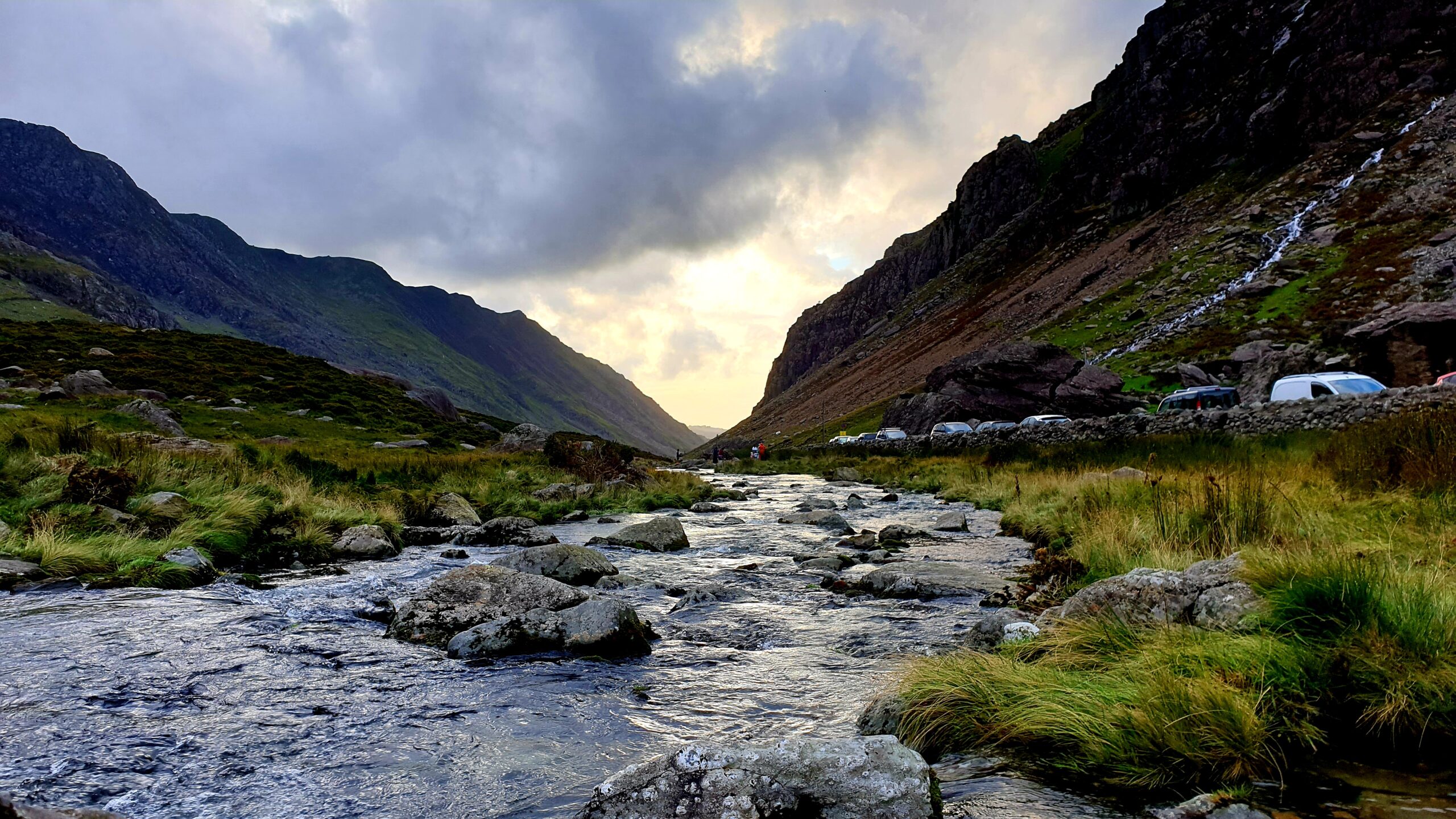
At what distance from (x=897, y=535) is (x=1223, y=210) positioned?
85.5 m

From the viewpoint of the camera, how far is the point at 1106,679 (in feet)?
13.5

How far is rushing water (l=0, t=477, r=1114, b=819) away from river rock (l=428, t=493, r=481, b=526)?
735cm

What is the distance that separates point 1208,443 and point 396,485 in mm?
24101

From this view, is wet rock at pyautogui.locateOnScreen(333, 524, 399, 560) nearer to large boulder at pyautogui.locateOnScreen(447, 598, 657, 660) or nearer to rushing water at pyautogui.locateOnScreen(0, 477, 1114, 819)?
rushing water at pyautogui.locateOnScreen(0, 477, 1114, 819)

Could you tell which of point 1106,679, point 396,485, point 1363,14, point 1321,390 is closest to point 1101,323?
point 1363,14

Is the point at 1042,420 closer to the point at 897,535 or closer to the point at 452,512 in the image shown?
the point at 897,535

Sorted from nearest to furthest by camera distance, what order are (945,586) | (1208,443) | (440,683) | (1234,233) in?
(440,683) < (945,586) < (1208,443) < (1234,233)

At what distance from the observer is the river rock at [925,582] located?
8930 mm

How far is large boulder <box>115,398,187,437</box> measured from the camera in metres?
25.0

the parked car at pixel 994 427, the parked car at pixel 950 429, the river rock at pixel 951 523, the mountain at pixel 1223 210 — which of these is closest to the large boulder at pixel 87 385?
the river rock at pixel 951 523

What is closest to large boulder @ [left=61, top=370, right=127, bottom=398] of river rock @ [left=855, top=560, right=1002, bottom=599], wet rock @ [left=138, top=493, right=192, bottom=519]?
wet rock @ [left=138, top=493, right=192, bottom=519]

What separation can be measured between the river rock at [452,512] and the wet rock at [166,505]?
17.5 feet

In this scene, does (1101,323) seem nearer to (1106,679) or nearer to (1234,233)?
(1234,233)

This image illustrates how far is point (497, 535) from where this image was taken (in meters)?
15.1
